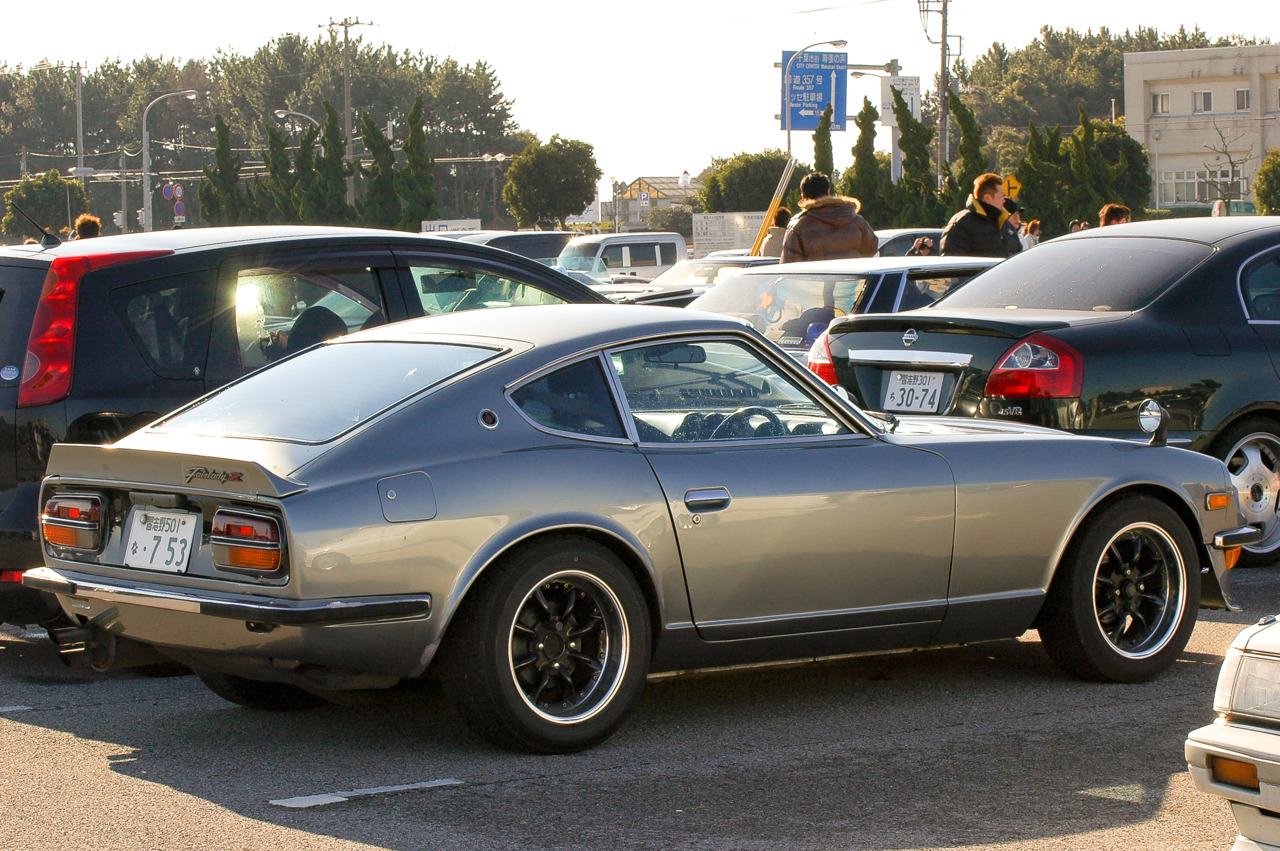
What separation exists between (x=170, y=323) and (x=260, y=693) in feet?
5.38

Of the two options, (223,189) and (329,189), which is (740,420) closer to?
(329,189)

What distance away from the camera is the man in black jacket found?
1361cm

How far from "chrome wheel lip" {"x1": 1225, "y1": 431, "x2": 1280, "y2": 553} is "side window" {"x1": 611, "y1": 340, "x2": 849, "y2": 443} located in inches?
141

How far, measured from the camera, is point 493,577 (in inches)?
181

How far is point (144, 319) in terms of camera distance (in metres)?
6.22

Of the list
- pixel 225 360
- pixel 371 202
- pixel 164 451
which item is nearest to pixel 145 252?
pixel 225 360

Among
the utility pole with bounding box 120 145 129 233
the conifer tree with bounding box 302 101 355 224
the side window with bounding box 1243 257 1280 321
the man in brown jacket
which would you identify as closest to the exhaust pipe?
the side window with bounding box 1243 257 1280 321

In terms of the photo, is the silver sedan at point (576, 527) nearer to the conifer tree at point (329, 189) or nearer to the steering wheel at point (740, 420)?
the steering wheel at point (740, 420)

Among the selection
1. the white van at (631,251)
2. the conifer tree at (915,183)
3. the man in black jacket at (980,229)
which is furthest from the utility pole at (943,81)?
the man in black jacket at (980,229)

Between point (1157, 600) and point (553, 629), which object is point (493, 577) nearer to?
point (553, 629)

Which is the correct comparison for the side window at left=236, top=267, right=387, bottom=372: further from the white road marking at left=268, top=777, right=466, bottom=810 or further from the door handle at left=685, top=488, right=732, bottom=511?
the white road marking at left=268, top=777, right=466, bottom=810

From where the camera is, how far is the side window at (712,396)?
5.09m

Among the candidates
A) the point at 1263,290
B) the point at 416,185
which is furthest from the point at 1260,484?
the point at 416,185

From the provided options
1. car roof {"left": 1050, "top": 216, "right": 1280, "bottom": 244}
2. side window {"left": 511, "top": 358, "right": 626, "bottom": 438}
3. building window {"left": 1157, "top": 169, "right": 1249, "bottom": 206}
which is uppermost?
building window {"left": 1157, "top": 169, "right": 1249, "bottom": 206}
